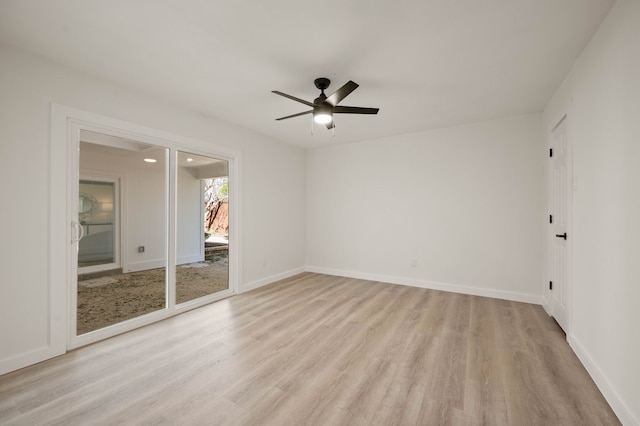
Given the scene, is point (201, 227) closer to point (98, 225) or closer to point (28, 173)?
point (98, 225)

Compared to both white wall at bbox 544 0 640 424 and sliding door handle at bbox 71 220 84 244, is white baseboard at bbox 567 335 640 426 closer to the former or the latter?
white wall at bbox 544 0 640 424

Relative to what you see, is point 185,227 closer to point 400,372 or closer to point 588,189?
point 400,372

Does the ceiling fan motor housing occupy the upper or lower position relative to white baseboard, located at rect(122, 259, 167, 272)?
upper

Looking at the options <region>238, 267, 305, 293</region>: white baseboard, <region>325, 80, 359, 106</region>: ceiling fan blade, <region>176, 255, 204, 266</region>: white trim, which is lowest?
<region>238, 267, 305, 293</region>: white baseboard

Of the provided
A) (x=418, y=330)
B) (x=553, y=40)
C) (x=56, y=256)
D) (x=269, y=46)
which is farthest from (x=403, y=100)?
(x=56, y=256)

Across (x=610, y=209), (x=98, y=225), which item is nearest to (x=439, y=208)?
(x=610, y=209)

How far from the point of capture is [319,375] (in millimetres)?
2059

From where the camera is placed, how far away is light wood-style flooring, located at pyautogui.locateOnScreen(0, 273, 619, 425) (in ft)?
5.43

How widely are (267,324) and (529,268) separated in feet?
11.7

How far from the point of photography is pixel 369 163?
498 cm

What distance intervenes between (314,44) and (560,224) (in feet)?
10.4

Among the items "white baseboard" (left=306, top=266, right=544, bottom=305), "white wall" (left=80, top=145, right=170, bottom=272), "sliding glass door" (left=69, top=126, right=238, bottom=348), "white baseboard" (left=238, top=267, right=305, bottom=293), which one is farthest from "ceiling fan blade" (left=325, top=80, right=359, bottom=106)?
"white baseboard" (left=306, top=266, right=544, bottom=305)

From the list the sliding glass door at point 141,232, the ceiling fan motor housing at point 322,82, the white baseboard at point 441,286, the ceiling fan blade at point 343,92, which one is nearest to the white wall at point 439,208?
the white baseboard at point 441,286

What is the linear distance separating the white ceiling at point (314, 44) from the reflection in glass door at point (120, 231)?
80cm
